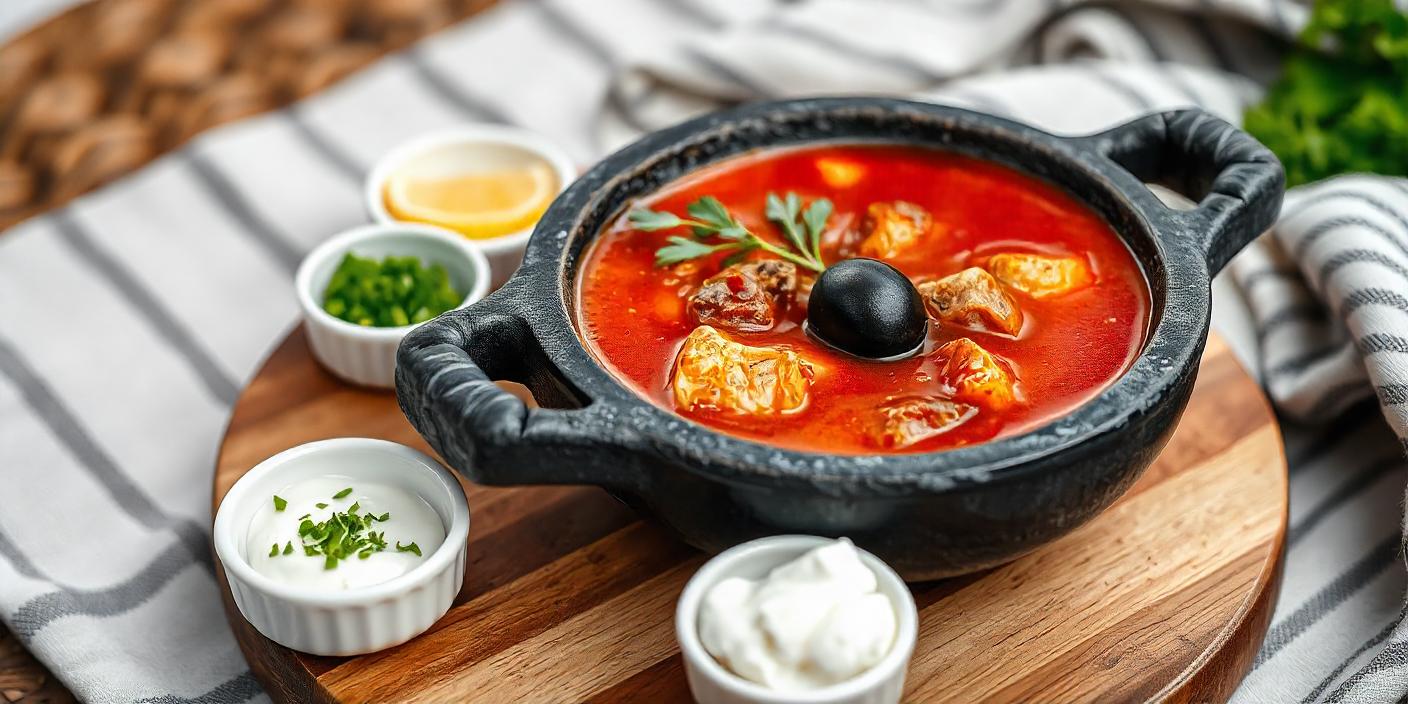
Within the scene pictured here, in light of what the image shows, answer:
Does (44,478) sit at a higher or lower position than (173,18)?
lower

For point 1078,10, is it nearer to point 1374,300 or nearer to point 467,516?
point 1374,300

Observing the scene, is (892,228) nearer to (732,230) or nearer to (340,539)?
(732,230)

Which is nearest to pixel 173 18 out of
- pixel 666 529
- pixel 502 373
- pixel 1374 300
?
pixel 502 373

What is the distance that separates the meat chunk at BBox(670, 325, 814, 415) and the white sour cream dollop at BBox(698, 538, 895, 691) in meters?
0.40

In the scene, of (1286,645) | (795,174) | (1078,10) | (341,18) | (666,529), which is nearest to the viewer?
(666,529)

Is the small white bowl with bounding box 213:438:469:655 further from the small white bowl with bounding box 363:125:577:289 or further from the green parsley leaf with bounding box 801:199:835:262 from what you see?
the small white bowl with bounding box 363:125:577:289

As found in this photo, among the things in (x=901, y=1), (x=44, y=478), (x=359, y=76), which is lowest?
(x=44, y=478)

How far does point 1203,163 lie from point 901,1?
184cm

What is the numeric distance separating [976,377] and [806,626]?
69cm

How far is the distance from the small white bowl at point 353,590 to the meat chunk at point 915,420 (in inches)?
34.6

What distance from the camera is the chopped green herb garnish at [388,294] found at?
366 centimetres

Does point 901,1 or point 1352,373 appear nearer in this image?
point 1352,373

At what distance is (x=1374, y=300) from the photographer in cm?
363

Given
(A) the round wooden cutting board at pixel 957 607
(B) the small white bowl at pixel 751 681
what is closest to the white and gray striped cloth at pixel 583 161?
(A) the round wooden cutting board at pixel 957 607
